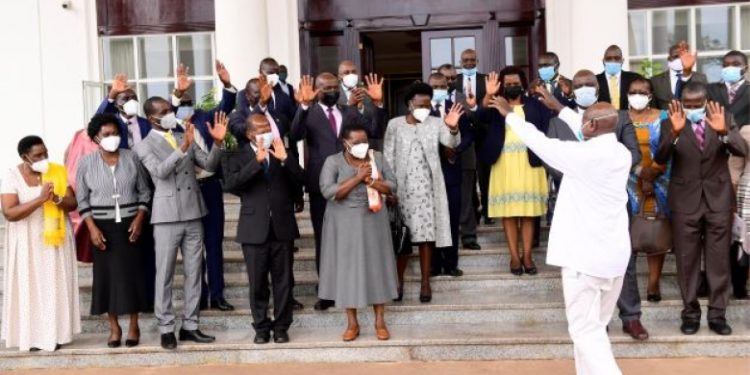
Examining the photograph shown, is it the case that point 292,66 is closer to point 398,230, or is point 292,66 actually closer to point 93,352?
point 398,230

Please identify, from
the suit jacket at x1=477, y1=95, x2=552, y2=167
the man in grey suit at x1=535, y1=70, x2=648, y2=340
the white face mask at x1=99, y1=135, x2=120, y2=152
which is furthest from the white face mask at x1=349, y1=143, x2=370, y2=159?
the white face mask at x1=99, y1=135, x2=120, y2=152

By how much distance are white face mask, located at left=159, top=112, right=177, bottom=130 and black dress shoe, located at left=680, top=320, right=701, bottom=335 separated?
14.2 feet

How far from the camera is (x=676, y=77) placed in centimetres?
770

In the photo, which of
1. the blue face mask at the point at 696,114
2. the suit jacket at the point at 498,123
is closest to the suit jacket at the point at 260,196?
the suit jacket at the point at 498,123

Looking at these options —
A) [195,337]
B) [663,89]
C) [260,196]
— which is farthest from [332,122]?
[663,89]

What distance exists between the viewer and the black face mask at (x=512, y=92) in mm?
6996

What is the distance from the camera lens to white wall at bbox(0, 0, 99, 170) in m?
10.4

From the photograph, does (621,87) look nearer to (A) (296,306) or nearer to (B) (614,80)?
(B) (614,80)

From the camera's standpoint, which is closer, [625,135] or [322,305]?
[625,135]

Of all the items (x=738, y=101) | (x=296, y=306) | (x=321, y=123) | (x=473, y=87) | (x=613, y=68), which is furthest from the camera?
(x=473, y=87)

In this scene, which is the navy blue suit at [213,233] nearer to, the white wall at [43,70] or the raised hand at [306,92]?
A: the raised hand at [306,92]

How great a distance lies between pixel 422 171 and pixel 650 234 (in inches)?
75.7

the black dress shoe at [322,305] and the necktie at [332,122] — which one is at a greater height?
the necktie at [332,122]

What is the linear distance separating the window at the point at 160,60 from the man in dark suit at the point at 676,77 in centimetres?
570
